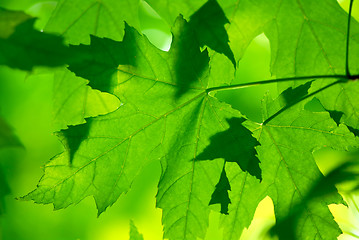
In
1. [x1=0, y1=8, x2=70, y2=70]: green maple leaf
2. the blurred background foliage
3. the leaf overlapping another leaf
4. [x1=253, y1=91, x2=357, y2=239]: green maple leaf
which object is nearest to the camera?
[x1=0, y1=8, x2=70, y2=70]: green maple leaf

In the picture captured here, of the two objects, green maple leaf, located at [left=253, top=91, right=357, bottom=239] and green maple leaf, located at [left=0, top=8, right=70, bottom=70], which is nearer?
green maple leaf, located at [left=0, top=8, right=70, bottom=70]

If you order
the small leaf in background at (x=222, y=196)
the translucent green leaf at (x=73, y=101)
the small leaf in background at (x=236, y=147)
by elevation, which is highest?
the translucent green leaf at (x=73, y=101)

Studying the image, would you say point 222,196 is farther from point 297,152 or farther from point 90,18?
point 90,18

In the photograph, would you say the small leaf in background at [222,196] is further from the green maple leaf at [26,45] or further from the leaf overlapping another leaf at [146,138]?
the green maple leaf at [26,45]

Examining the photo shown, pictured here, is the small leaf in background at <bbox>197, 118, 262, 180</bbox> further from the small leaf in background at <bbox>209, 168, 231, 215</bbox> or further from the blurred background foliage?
the blurred background foliage

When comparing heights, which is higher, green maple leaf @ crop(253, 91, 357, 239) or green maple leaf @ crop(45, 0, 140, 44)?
green maple leaf @ crop(45, 0, 140, 44)

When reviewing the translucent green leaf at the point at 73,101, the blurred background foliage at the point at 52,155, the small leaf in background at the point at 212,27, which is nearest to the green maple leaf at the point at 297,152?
the small leaf in background at the point at 212,27

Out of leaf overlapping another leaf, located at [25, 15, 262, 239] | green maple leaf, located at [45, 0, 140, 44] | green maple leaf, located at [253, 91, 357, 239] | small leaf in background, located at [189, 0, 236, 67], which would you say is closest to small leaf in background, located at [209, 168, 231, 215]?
leaf overlapping another leaf, located at [25, 15, 262, 239]

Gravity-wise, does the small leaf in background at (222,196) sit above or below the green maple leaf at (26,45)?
below
